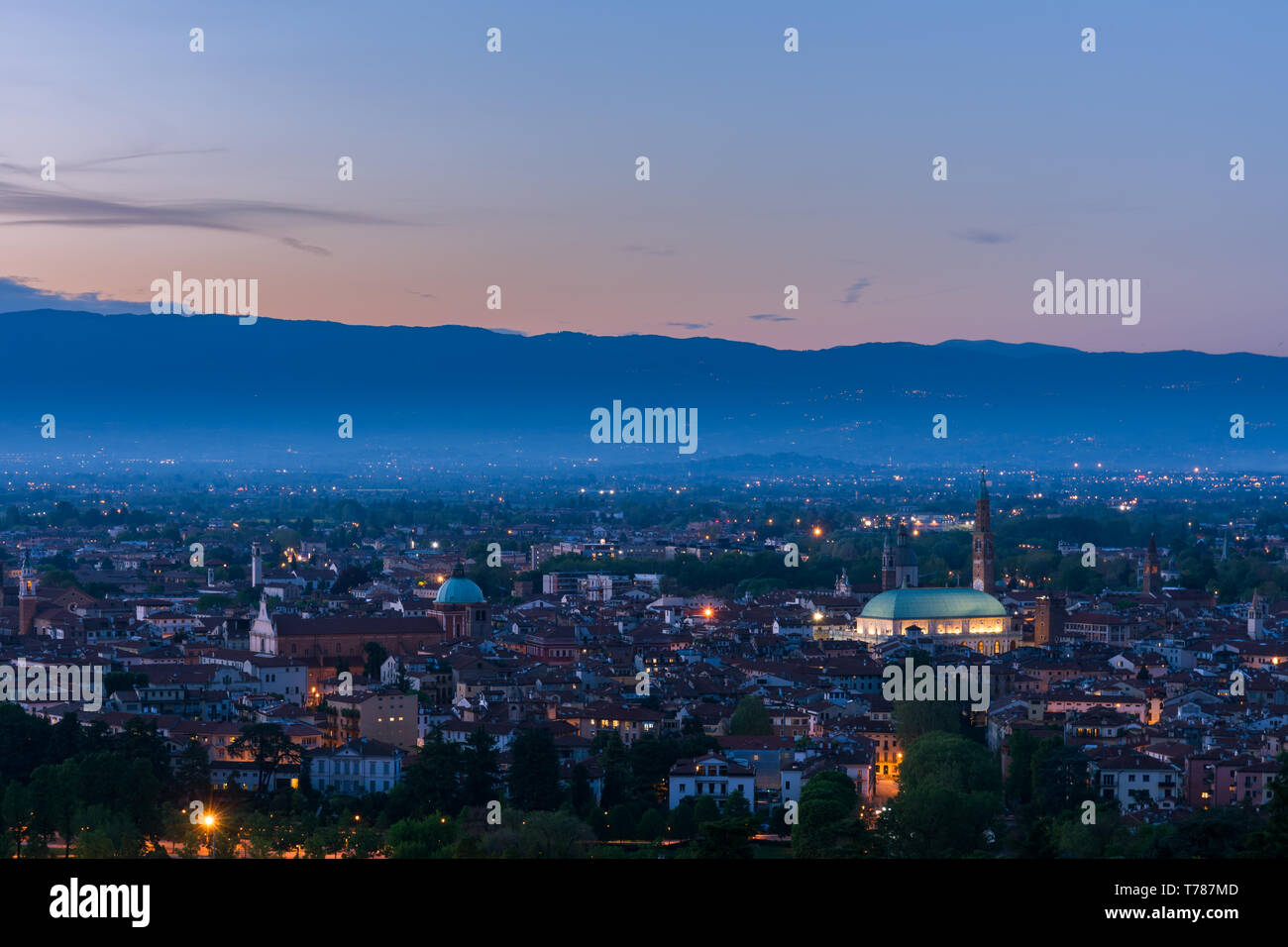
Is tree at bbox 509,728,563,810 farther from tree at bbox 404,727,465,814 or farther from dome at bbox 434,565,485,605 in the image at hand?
dome at bbox 434,565,485,605

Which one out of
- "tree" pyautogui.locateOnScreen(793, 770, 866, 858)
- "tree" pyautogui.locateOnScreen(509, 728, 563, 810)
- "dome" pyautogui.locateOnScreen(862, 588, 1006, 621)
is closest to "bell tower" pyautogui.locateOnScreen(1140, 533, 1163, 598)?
"dome" pyautogui.locateOnScreen(862, 588, 1006, 621)

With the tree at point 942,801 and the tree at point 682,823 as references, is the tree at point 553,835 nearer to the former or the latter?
the tree at point 682,823

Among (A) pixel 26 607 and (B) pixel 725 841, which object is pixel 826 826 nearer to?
(B) pixel 725 841

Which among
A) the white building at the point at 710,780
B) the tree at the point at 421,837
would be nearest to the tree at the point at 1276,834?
the tree at the point at 421,837

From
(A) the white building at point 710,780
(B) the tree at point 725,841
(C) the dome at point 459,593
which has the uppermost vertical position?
(C) the dome at point 459,593

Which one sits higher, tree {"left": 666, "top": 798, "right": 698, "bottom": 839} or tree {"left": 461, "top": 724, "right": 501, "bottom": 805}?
tree {"left": 461, "top": 724, "right": 501, "bottom": 805}

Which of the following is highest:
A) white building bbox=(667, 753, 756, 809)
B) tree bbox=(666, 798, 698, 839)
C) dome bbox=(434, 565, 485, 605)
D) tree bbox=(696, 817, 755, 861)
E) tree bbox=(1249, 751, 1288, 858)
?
dome bbox=(434, 565, 485, 605)
